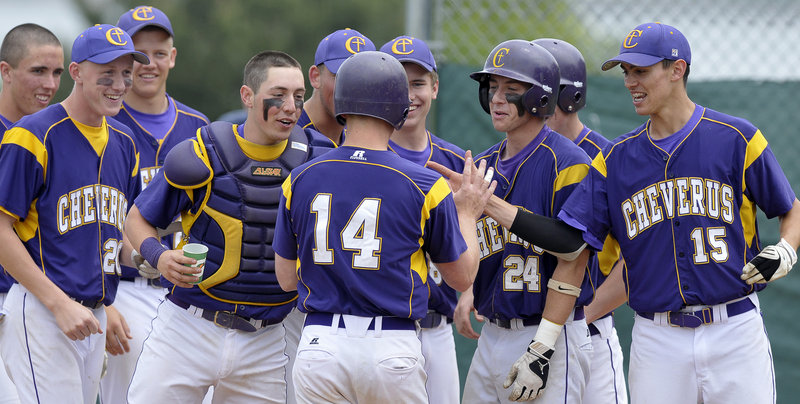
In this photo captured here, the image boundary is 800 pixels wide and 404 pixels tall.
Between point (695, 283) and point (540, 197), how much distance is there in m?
0.84

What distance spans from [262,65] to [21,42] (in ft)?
5.99

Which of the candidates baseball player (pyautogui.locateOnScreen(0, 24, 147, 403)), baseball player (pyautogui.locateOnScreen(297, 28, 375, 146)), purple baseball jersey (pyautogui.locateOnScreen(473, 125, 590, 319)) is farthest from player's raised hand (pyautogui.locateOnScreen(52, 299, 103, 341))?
purple baseball jersey (pyautogui.locateOnScreen(473, 125, 590, 319))

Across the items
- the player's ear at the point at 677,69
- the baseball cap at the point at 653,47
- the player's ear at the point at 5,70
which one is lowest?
the player's ear at the point at 5,70

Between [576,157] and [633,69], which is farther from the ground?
[633,69]

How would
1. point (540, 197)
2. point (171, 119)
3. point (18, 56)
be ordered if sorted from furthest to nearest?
1. point (171, 119)
2. point (18, 56)
3. point (540, 197)

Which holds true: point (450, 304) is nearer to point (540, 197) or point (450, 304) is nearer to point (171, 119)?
point (540, 197)

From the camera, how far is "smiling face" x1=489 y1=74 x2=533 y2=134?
471 cm

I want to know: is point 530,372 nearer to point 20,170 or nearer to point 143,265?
point 143,265

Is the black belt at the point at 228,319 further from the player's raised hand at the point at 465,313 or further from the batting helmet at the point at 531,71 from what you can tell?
the batting helmet at the point at 531,71

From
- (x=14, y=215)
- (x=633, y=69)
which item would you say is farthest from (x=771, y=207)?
(x=14, y=215)

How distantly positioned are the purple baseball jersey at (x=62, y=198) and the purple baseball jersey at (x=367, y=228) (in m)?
1.41

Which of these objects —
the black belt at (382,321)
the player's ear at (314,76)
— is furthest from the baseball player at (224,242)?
the player's ear at (314,76)

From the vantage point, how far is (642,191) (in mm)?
4609

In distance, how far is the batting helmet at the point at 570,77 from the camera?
5.45m
